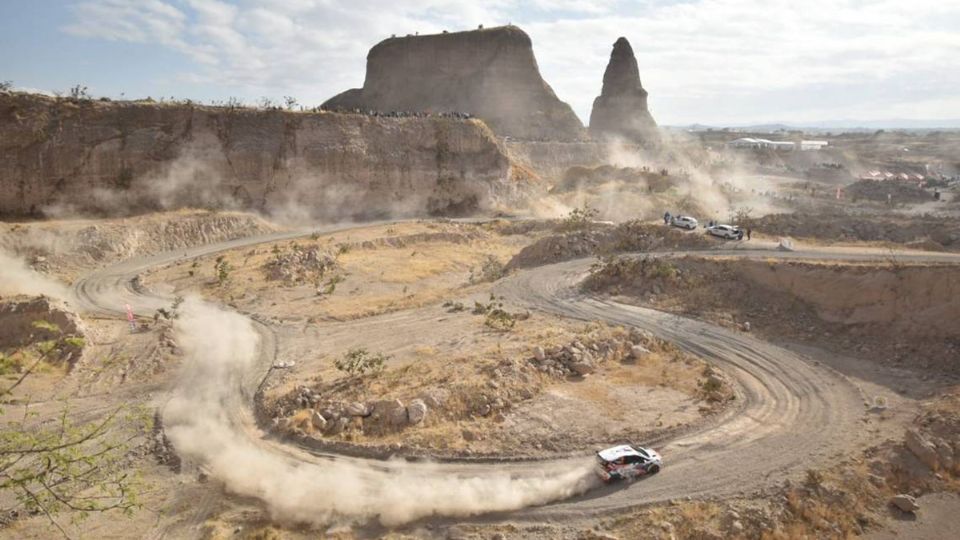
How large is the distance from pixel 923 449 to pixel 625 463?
8535 mm

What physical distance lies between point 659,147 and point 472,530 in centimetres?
9140

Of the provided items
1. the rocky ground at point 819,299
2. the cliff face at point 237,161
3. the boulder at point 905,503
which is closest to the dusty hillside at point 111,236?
the cliff face at point 237,161

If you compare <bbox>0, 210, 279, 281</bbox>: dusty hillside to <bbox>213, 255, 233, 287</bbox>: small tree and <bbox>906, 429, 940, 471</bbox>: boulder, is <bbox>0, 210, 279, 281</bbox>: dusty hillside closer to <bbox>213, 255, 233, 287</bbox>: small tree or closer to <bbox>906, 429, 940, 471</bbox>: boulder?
<bbox>213, 255, 233, 287</bbox>: small tree

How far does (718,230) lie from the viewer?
112ft

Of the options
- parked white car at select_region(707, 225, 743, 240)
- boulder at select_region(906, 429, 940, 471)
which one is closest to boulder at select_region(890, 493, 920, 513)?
boulder at select_region(906, 429, 940, 471)

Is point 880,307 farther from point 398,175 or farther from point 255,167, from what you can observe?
point 255,167

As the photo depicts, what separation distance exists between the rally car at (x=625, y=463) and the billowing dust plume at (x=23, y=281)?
26393 mm

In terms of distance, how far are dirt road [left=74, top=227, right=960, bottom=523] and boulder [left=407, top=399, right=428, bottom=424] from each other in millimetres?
1821

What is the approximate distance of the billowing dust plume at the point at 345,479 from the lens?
1373 cm

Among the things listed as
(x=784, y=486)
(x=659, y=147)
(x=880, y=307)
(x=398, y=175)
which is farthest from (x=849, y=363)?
(x=659, y=147)

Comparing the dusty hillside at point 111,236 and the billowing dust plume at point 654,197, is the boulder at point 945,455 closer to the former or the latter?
the billowing dust plume at point 654,197

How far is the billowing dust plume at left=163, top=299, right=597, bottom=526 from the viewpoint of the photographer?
13727 millimetres

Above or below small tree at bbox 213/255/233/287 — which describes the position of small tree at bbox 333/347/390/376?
below

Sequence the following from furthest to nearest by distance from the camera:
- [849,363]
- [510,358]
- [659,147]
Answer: [659,147]
[849,363]
[510,358]
